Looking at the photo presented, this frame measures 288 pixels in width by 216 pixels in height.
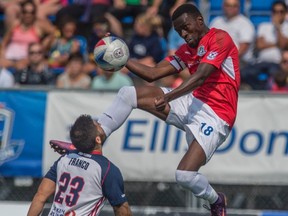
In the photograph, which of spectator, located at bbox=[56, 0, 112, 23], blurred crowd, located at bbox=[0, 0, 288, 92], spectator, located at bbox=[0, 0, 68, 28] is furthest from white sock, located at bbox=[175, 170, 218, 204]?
spectator, located at bbox=[0, 0, 68, 28]

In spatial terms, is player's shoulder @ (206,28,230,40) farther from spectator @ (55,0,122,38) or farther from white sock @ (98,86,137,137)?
spectator @ (55,0,122,38)

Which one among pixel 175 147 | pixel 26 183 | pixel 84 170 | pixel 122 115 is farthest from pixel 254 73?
pixel 84 170

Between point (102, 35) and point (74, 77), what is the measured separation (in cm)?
92

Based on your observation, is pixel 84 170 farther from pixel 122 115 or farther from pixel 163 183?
pixel 163 183

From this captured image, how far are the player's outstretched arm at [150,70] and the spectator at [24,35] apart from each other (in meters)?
4.93

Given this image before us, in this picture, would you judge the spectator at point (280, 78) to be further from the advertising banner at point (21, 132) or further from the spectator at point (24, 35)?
the spectator at point (24, 35)

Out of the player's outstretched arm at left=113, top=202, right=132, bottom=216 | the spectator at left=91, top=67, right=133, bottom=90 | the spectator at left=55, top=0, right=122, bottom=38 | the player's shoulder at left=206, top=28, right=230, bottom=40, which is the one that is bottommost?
the player's outstretched arm at left=113, top=202, right=132, bottom=216

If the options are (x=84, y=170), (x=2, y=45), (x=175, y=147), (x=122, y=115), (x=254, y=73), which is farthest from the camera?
(x=2, y=45)

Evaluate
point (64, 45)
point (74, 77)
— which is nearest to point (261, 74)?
point (74, 77)

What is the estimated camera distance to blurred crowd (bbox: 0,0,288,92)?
40.7ft

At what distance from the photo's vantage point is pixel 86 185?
7734 millimetres

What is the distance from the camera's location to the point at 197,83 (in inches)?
324

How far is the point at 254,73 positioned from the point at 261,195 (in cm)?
195

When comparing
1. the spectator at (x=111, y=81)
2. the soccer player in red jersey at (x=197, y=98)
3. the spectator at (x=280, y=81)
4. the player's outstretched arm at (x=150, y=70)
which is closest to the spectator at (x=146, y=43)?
the spectator at (x=111, y=81)
